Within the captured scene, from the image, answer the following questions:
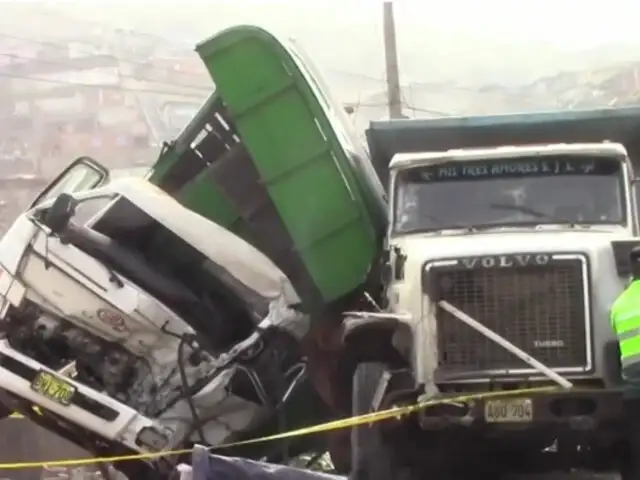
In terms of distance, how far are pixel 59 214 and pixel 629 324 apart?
4106mm

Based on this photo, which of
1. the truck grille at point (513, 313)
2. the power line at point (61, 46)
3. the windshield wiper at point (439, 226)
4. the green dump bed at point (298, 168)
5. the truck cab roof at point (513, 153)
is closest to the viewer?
the truck grille at point (513, 313)

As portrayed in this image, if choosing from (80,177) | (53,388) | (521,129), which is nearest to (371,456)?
(53,388)

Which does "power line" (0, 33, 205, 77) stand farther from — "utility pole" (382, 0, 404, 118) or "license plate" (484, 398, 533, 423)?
"license plate" (484, 398, 533, 423)

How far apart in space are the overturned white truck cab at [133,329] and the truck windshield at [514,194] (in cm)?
130

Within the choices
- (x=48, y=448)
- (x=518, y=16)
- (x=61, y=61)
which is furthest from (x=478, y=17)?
(x=48, y=448)

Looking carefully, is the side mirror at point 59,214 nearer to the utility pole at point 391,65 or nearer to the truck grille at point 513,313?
the truck grille at point 513,313

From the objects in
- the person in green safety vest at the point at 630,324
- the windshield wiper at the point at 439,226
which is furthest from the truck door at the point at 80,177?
the person in green safety vest at the point at 630,324

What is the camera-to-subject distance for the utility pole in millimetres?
17489

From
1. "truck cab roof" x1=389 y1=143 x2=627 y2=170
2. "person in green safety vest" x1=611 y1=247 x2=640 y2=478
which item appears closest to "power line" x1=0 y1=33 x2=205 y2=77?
"truck cab roof" x1=389 y1=143 x2=627 y2=170

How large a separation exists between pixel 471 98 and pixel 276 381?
30452mm

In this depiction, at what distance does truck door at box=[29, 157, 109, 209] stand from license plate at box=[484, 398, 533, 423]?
379 cm

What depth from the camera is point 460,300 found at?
6.56 m

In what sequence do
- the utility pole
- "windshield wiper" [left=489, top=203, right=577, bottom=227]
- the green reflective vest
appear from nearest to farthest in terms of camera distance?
the green reflective vest → "windshield wiper" [left=489, top=203, right=577, bottom=227] → the utility pole

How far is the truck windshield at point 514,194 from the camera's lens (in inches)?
284
